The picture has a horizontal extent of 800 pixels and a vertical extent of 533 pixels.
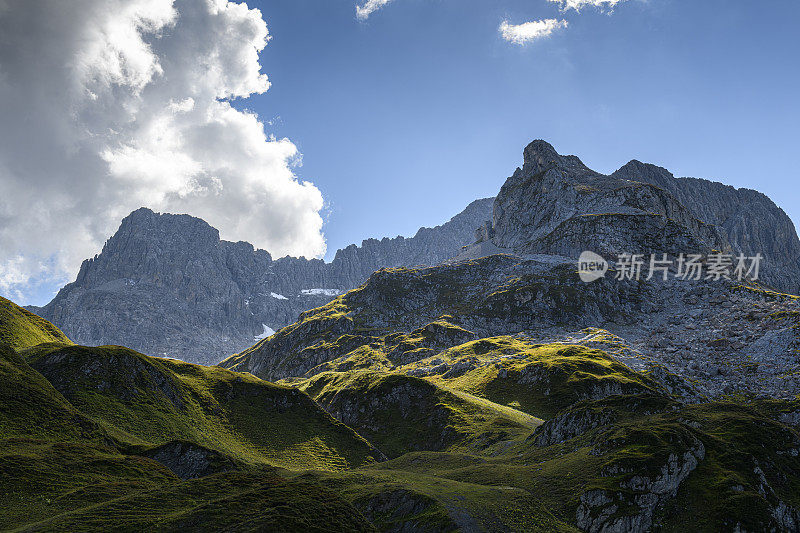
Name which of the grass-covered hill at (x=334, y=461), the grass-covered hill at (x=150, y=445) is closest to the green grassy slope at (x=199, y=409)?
the grass-covered hill at (x=150, y=445)

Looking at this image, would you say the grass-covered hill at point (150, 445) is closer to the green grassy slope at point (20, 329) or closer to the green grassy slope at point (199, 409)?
the green grassy slope at point (199, 409)

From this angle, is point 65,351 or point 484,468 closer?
point 484,468

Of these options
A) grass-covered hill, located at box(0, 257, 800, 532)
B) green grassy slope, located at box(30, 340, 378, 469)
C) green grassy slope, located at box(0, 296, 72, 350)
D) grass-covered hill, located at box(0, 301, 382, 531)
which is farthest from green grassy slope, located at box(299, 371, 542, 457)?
green grassy slope, located at box(0, 296, 72, 350)

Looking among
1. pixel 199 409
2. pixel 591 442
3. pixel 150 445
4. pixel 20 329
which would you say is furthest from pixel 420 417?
pixel 20 329

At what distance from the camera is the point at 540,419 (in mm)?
121688

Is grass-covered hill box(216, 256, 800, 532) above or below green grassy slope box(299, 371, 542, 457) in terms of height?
above

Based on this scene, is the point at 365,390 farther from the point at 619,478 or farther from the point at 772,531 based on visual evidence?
the point at 772,531

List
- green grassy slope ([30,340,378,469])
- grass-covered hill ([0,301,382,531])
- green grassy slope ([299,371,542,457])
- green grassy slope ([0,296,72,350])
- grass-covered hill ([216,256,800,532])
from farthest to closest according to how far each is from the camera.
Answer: green grassy slope ([299,371,542,457]), green grassy slope ([0,296,72,350]), green grassy slope ([30,340,378,469]), grass-covered hill ([216,256,800,532]), grass-covered hill ([0,301,382,531])

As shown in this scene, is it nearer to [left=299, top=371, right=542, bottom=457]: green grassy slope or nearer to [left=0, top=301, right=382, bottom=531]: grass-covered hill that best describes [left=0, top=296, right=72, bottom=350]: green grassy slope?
[left=0, top=301, right=382, bottom=531]: grass-covered hill

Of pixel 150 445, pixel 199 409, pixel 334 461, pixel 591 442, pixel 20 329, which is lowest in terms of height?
pixel 334 461

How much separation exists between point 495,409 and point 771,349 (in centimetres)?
11347

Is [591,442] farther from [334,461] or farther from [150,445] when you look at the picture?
[150,445]

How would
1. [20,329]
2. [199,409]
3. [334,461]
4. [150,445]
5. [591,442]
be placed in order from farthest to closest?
[20,329] → [199,409] → [334,461] → [591,442] → [150,445]

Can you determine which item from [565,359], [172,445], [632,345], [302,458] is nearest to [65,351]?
[172,445]
